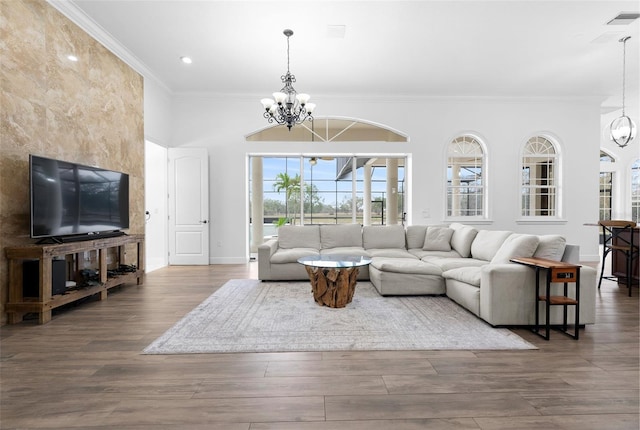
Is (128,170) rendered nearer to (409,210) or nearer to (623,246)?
(409,210)

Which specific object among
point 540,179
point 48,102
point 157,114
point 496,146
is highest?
point 157,114

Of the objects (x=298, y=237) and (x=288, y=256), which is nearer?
(x=288, y=256)

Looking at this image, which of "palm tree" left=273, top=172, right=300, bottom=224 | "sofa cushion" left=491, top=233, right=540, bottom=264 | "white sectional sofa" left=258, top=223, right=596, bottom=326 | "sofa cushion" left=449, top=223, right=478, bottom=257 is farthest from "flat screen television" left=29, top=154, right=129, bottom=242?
"sofa cushion" left=449, top=223, right=478, bottom=257

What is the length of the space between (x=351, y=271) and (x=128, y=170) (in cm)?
384

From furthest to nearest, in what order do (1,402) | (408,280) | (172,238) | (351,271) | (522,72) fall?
(172,238) < (522,72) < (408,280) < (351,271) < (1,402)

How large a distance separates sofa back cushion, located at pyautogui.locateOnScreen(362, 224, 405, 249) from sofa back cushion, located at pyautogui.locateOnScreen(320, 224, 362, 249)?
0.13 m

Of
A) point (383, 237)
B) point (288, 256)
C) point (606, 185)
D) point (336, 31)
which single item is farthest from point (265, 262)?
point (606, 185)

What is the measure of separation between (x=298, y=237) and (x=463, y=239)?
253cm

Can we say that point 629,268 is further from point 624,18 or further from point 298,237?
point 298,237

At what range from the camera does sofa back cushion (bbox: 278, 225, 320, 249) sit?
5375mm

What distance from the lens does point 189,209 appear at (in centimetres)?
642

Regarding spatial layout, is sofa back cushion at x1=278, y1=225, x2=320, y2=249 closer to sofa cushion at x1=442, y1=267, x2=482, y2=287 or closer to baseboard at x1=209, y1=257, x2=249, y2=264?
baseboard at x1=209, y1=257, x2=249, y2=264

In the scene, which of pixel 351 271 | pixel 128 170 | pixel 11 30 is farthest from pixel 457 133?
pixel 11 30

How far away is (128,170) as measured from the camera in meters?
5.05
